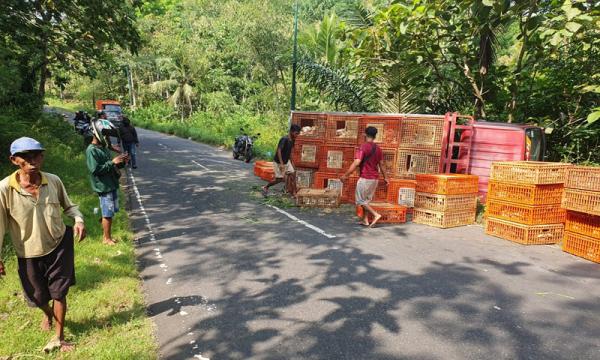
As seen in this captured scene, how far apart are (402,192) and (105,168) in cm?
607

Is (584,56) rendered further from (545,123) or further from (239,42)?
(239,42)

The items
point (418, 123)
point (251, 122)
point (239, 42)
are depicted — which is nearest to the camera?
point (418, 123)

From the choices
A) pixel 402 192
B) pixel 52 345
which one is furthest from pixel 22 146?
pixel 402 192

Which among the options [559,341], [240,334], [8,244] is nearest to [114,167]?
[8,244]

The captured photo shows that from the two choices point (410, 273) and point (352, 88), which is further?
point (352, 88)

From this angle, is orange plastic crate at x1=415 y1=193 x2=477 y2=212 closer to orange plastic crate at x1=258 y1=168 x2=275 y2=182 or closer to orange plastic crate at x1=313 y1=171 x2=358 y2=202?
orange plastic crate at x1=313 y1=171 x2=358 y2=202

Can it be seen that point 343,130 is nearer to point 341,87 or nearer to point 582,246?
point 582,246

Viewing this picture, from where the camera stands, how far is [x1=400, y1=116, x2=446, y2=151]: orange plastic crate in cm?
881

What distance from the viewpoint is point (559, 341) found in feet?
12.3

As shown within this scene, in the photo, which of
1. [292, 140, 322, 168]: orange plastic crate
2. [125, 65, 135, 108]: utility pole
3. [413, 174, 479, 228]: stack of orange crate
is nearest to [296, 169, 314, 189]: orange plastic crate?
[292, 140, 322, 168]: orange plastic crate

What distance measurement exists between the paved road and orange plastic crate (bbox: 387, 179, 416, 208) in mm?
1120

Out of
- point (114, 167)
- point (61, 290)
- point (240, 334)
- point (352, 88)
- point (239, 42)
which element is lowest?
point (240, 334)

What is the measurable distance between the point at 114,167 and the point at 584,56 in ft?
36.0

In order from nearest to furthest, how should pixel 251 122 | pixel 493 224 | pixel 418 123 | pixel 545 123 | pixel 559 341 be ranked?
pixel 559 341 → pixel 493 224 → pixel 418 123 → pixel 545 123 → pixel 251 122
